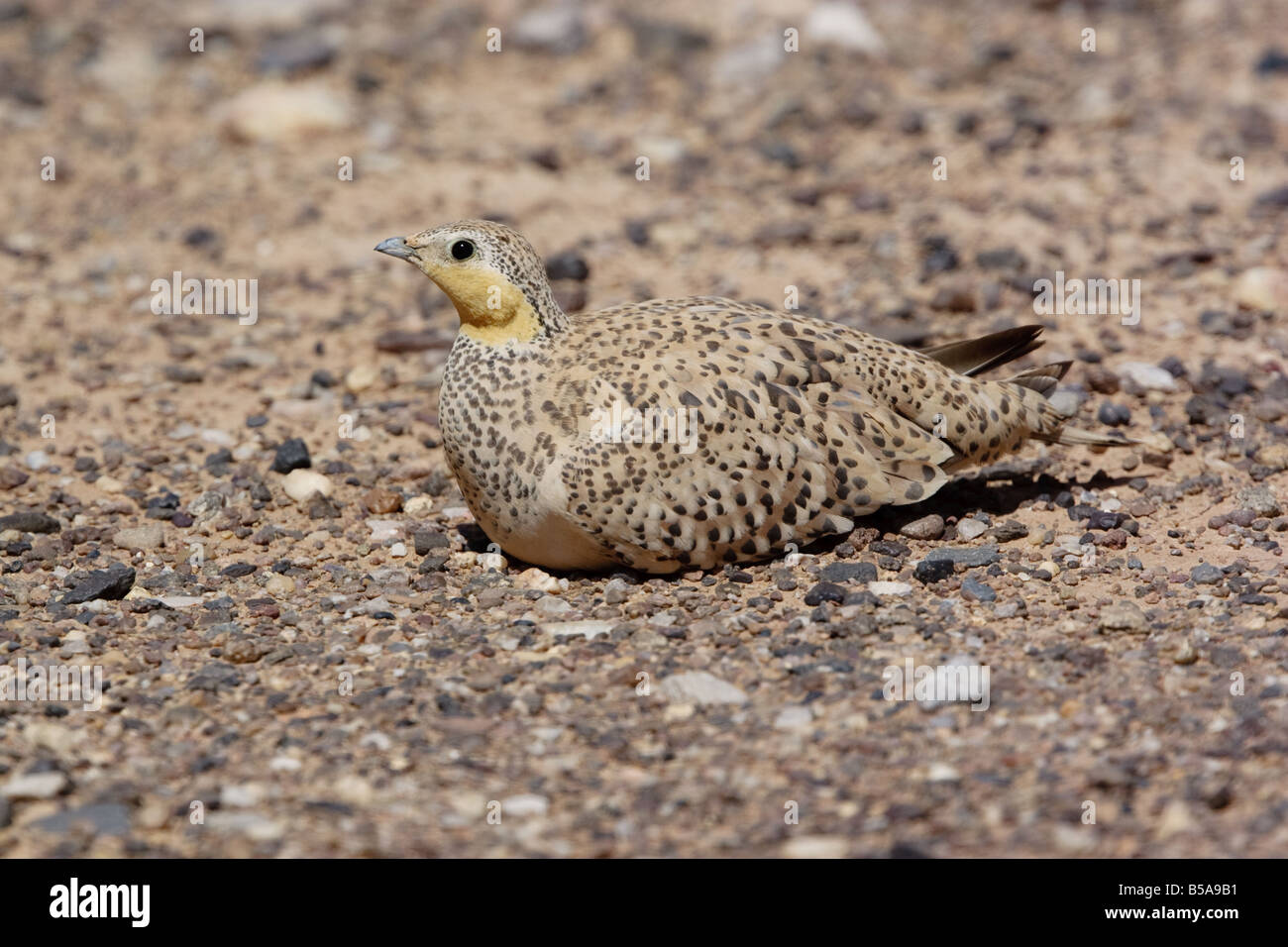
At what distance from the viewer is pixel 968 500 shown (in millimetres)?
7840

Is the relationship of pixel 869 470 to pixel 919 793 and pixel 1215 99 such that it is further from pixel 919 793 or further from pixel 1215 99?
pixel 1215 99

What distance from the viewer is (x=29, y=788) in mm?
5422

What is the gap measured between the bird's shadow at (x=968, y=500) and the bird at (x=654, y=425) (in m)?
0.20

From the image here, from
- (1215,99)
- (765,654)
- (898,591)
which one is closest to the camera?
(765,654)

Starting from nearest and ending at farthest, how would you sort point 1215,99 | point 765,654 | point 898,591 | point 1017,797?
point 1017,797 → point 765,654 → point 898,591 → point 1215,99

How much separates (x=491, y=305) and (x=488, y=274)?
14 centimetres

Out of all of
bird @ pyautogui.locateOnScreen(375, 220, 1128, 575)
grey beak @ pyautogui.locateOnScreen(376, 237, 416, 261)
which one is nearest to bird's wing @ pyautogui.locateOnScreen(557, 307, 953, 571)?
bird @ pyautogui.locateOnScreen(375, 220, 1128, 575)


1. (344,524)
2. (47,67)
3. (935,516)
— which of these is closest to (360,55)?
(47,67)

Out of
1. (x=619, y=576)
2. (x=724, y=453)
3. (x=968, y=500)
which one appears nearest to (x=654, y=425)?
(x=724, y=453)

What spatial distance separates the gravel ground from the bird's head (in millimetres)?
1181

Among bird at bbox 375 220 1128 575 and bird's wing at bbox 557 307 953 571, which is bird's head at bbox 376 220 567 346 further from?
bird's wing at bbox 557 307 953 571

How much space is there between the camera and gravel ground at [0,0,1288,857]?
545 cm

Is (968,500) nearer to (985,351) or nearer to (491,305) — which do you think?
(985,351)

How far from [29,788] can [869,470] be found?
12.4ft
